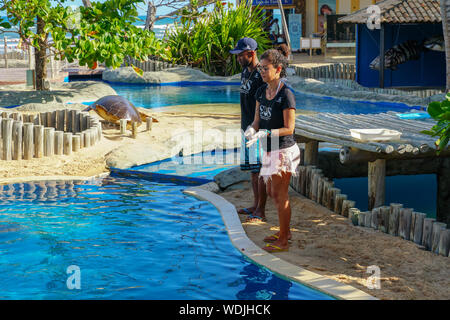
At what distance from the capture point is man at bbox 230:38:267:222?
6.67 metres

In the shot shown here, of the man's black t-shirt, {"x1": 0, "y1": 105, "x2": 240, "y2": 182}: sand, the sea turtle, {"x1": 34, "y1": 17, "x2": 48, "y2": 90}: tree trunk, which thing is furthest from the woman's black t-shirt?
{"x1": 34, "y1": 17, "x2": 48, "y2": 90}: tree trunk

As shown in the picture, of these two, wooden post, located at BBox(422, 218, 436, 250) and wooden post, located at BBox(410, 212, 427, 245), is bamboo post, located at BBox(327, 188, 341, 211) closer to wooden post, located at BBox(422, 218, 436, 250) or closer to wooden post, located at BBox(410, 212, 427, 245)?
wooden post, located at BBox(410, 212, 427, 245)

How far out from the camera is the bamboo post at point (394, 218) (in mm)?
6543

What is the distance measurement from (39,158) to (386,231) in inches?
235

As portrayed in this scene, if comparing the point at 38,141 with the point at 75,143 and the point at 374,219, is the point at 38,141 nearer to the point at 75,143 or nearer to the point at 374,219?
the point at 75,143

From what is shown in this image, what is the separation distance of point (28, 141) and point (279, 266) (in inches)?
233

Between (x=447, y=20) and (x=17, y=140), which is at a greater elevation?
(x=447, y=20)

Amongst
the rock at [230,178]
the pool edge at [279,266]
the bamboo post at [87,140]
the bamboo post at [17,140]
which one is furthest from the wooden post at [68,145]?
the pool edge at [279,266]

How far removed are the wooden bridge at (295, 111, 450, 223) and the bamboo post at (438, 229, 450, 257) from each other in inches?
40.9

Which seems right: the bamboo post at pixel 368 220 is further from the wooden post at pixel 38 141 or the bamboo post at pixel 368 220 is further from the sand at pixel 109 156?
the wooden post at pixel 38 141

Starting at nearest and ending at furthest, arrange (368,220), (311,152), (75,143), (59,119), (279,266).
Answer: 1. (279,266)
2. (368,220)
3. (311,152)
4. (75,143)
5. (59,119)

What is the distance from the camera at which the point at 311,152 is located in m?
8.62

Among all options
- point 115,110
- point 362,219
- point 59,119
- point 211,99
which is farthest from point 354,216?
point 211,99
